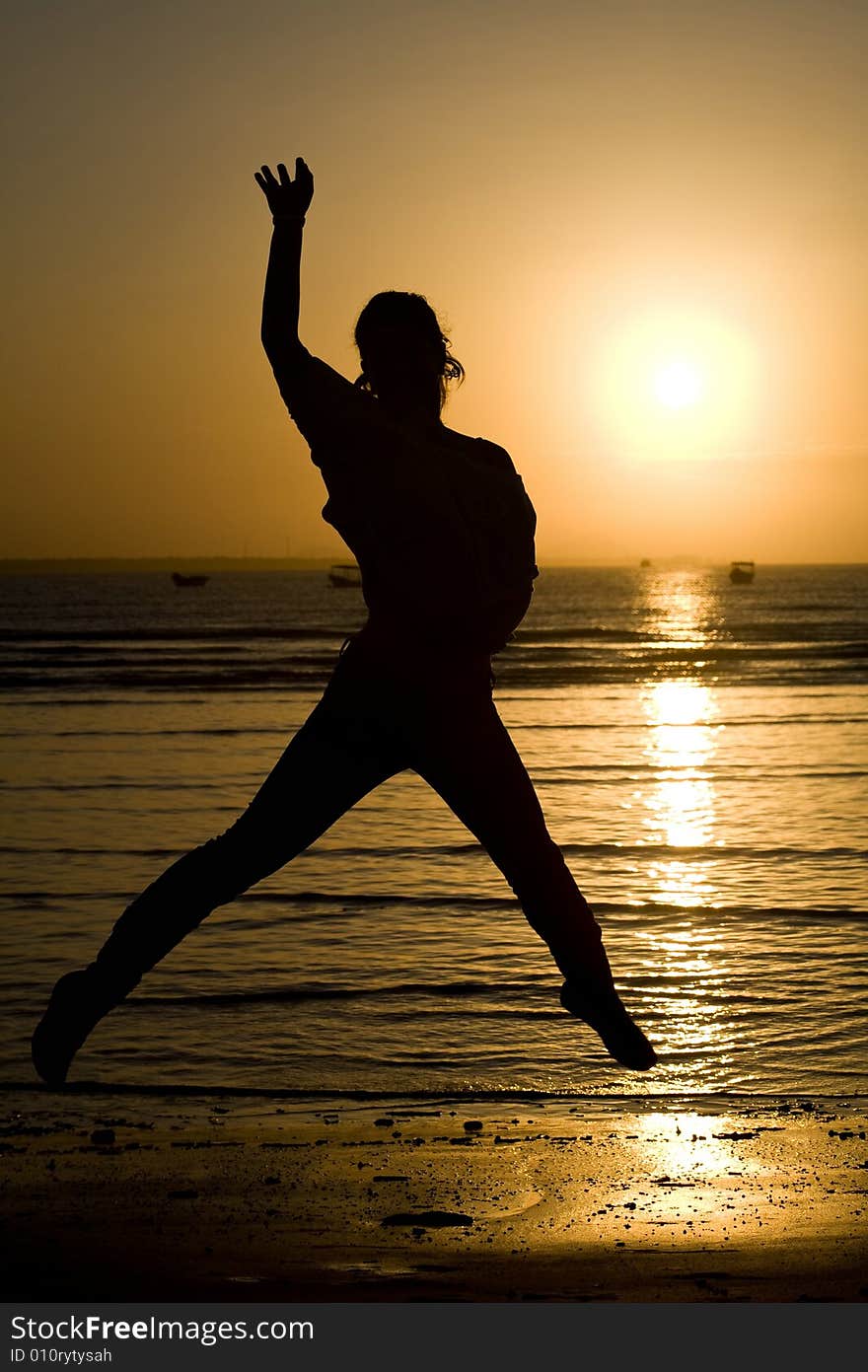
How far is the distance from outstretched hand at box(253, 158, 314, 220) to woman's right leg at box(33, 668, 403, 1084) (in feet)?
3.24

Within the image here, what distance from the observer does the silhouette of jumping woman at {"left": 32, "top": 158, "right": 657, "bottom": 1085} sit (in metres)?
3.01

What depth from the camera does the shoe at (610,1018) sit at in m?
3.33

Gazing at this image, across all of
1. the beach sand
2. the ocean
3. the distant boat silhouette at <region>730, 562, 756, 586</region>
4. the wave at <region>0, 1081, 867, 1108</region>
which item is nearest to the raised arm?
the beach sand

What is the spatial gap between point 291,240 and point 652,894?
6.58m

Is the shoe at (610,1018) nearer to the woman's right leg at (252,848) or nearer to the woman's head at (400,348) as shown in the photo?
the woman's right leg at (252,848)

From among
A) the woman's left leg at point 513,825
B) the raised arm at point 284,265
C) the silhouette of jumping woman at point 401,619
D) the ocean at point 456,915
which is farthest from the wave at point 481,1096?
the raised arm at point 284,265

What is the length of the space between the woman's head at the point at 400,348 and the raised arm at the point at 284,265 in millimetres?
Answer: 218

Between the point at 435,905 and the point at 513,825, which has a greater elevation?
the point at 513,825

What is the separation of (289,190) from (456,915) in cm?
588

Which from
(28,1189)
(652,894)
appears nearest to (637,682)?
(652,894)

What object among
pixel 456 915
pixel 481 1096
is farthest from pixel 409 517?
pixel 456 915

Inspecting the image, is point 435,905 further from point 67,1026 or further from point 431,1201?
point 67,1026

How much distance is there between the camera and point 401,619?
3047 mm
